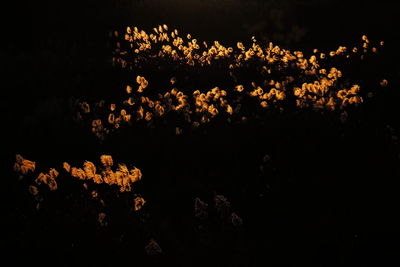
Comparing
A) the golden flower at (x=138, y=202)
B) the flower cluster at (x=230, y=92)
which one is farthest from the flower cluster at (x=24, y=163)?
the flower cluster at (x=230, y=92)

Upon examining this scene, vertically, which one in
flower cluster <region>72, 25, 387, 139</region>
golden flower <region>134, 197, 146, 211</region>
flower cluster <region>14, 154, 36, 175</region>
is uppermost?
flower cluster <region>72, 25, 387, 139</region>

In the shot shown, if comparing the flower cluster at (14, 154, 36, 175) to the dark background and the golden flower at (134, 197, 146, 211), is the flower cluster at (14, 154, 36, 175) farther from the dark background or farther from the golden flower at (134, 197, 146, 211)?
the golden flower at (134, 197, 146, 211)

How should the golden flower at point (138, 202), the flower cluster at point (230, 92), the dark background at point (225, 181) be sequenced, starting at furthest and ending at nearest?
the flower cluster at point (230, 92) → the golden flower at point (138, 202) → the dark background at point (225, 181)

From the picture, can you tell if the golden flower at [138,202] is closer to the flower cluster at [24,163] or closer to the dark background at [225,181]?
the dark background at [225,181]

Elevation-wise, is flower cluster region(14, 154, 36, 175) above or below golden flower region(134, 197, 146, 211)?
above

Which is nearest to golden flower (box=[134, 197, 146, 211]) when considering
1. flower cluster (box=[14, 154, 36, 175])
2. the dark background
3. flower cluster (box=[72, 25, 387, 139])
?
the dark background

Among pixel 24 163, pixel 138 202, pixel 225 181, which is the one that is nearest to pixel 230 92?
pixel 225 181

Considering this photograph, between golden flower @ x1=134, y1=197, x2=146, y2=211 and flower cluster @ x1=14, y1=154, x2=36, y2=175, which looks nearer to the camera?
flower cluster @ x1=14, y1=154, x2=36, y2=175

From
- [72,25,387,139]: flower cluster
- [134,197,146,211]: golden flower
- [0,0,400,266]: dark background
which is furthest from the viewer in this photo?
[72,25,387,139]: flower cluster

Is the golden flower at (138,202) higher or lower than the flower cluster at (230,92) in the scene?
lower
